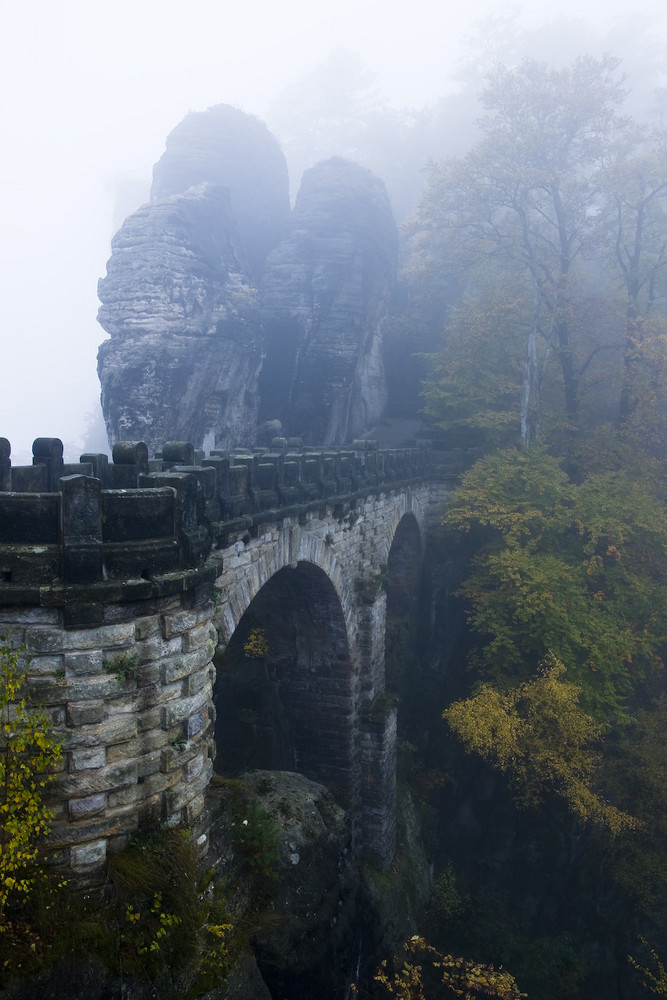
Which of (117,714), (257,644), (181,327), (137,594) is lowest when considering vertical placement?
(257,644)

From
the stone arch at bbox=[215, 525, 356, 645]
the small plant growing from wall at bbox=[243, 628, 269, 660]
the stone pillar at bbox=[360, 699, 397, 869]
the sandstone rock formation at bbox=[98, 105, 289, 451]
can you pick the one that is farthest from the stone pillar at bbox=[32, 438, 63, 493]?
the sandstone rock formation at bbox=[98, 105, 289, 451]

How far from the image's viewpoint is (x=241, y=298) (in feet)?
91.3

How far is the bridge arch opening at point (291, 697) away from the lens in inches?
536

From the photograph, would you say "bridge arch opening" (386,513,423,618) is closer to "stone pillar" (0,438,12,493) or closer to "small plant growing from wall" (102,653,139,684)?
"stone pillar" (0,438,12,493)

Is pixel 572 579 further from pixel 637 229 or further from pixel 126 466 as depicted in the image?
pixel 637 229

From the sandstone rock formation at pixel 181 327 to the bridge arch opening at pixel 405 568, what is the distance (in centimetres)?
978

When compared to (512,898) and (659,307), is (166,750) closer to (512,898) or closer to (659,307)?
(512,898)

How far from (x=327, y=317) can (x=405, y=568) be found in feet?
45.7

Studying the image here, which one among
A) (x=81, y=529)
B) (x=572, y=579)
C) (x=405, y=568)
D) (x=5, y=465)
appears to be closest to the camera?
(x=81, y=529)

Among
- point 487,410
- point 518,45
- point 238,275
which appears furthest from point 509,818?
point 518,45

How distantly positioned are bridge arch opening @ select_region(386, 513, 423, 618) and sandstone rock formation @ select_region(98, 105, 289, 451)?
9777mm

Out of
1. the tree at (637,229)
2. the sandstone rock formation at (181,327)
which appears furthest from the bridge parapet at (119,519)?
the tree at (637,229)

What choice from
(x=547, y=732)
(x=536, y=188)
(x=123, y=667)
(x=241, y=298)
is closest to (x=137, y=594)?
(x=123, y=667)

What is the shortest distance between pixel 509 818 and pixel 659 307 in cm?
2278
